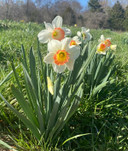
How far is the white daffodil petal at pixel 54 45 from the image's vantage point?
797 mm

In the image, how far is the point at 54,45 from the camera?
81 centimetres

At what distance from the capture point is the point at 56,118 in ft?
3.44

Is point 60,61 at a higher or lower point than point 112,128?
higher

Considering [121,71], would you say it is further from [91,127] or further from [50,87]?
[50,87]

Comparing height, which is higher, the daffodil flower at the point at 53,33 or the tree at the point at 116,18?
the daffodil flower at the point at 53,33

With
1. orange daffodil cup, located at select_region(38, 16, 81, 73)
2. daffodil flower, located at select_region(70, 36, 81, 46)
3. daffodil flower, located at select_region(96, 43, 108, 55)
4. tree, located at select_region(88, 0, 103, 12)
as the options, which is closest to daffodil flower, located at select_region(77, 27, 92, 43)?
daffodil flower, located at select_region(96, 43, 108, 55)

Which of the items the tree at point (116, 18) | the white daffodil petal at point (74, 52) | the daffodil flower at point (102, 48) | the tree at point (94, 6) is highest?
the tree at point (94, 6)

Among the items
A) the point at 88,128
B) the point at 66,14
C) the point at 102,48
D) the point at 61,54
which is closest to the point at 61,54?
the point at 61,54

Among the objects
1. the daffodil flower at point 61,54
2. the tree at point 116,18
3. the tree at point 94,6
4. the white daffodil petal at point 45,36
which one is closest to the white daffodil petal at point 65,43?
the daffodil flower at point 61,54

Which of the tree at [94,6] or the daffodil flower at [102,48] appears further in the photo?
the tree at [94,6]

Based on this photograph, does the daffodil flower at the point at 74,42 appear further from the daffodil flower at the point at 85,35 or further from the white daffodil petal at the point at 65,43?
the daffodil flower at the point at 85,35

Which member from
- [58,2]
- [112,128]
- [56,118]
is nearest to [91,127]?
[112,128]

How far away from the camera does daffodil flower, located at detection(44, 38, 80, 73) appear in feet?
2.64

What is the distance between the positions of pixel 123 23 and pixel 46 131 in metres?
30.7
